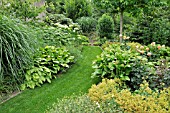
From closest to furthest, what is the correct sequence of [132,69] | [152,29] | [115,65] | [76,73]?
[132,69]
[115,65]
[76,73]
[152,29]

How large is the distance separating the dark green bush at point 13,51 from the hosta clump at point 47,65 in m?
0.24

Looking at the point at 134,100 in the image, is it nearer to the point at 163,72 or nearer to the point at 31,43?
the point at 163,72

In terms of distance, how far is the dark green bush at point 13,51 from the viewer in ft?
13.2

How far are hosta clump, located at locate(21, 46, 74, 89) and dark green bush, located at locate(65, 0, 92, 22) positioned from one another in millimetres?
4604

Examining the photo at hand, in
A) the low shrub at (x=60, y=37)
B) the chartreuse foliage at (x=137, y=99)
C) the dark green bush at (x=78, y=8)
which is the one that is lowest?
the chartreuse foliage at (x=137, y=99)

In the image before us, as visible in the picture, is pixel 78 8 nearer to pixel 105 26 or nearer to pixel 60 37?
pixel 105 26

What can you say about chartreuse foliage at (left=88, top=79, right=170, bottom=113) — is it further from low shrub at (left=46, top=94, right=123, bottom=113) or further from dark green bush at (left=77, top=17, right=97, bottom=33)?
dark green bush at (left=77, top=17, right=97, bottom=33)

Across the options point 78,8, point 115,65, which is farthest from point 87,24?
point 115,65

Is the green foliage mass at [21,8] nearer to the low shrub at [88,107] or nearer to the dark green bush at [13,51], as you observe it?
the dark green bush at [13,51]

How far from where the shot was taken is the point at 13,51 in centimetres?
405

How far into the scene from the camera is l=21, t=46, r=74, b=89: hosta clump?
4648 mm

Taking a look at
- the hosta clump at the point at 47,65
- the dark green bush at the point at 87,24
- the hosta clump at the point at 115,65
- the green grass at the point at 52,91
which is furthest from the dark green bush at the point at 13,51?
the dark green bush at the point at 87,24

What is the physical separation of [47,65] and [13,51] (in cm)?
119

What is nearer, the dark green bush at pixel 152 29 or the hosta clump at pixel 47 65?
the hosta clump at pixel 47 65
